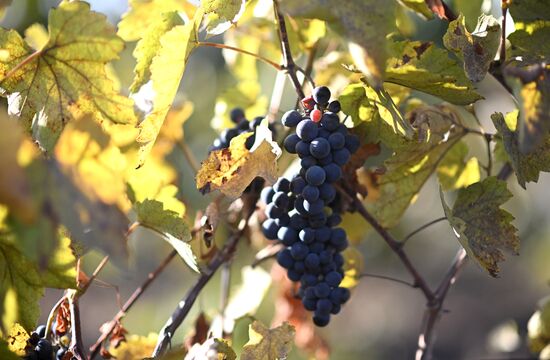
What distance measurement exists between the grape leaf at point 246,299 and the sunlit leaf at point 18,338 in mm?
414

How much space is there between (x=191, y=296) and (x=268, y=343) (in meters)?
0.16

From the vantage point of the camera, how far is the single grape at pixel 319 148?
2.90 feet

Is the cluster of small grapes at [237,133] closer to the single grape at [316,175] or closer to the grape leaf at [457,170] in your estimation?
the single grape at [316,175]

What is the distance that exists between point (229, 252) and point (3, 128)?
0.56 m

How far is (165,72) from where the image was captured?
0.87 meters

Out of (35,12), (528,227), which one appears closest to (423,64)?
(35,12)

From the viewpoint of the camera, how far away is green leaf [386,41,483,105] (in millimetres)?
845

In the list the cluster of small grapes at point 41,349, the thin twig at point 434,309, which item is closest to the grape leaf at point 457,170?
the thin twig at point 434,309

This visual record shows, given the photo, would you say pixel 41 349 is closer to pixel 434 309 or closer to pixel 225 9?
pixel 225 9

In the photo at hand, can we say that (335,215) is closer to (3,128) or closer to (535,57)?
(535,57)

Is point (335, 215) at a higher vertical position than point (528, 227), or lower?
higher

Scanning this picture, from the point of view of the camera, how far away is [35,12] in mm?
3500

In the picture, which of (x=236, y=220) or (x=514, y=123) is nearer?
(x=514, y=123)

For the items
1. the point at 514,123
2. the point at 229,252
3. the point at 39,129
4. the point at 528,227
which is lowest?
the point at 528,227
